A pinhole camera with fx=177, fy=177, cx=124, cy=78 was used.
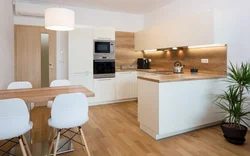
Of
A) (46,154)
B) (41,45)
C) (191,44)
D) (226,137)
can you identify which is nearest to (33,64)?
(41,45)

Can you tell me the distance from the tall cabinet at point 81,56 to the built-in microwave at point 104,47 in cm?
15

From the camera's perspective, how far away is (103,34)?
4.75m

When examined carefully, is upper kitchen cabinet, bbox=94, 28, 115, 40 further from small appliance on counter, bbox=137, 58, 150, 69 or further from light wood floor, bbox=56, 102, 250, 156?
light wood floor, bbox=56, 102, 250, 156

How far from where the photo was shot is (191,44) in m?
3.52

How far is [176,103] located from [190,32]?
5.14 feet

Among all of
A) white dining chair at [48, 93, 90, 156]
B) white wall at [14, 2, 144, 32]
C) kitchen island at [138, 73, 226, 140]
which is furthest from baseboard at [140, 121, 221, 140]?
white wall at [14, 2, 144, 32]

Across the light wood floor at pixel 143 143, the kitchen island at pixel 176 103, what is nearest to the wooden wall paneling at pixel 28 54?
the light wood floor at pixel 143 143

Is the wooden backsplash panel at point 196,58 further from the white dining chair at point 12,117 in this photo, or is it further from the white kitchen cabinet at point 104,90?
the white dining chair at point 12,117

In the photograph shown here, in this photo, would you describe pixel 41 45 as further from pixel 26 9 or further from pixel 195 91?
pixel 195 91

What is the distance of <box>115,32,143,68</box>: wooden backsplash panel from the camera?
5414mm

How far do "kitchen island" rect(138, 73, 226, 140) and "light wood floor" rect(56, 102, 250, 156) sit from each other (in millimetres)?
153

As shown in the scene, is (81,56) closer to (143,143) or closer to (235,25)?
(143,143)

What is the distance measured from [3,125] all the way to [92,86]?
9.88 feet

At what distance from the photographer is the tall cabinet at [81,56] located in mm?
4414
